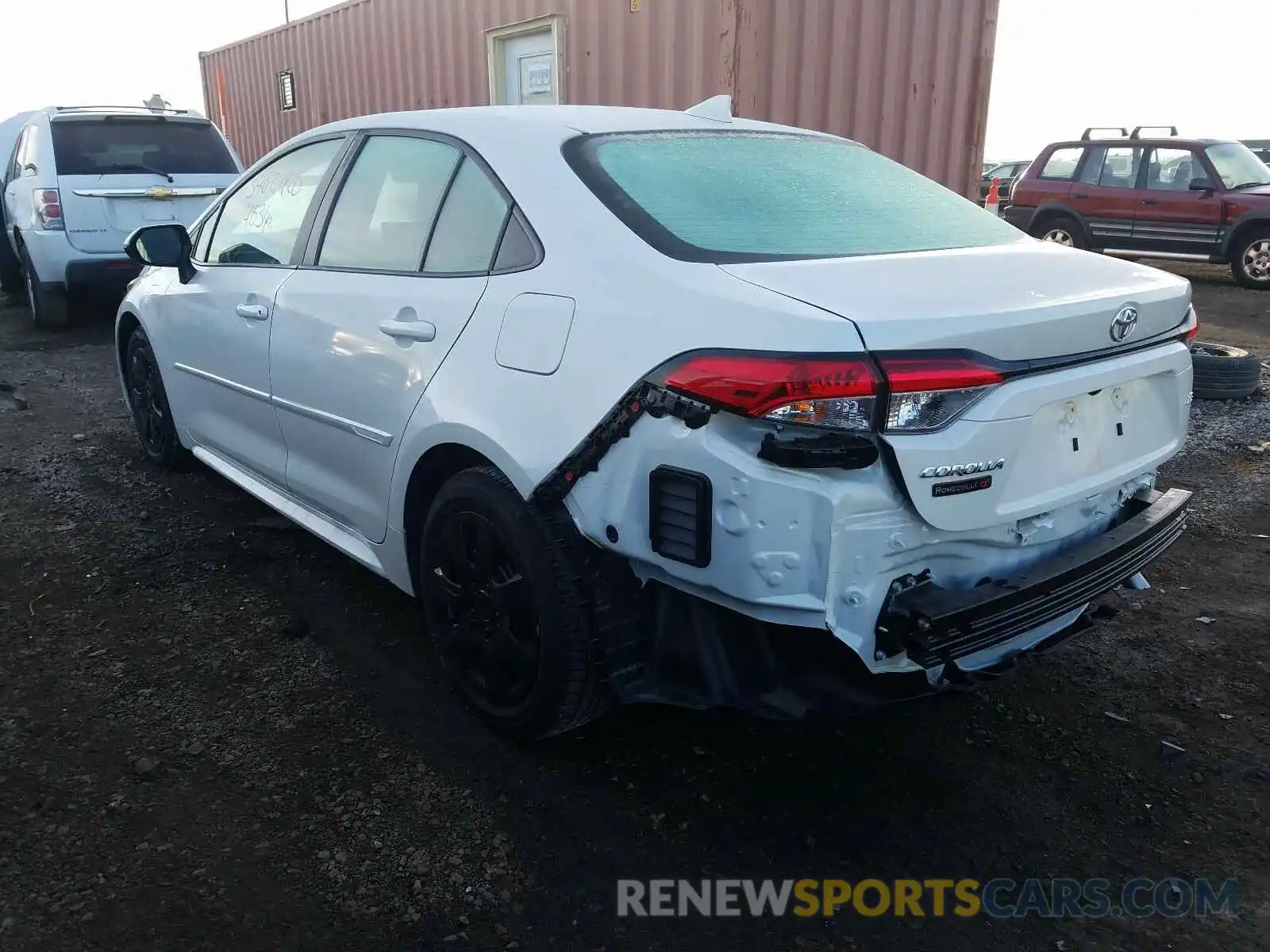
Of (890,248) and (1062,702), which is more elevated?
(890,248)

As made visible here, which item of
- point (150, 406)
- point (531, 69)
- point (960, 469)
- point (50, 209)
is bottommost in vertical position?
point (150, 406)

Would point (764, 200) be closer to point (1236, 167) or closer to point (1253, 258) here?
point (1253, 258)

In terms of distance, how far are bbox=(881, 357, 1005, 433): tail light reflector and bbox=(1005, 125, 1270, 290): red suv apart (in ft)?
38.1

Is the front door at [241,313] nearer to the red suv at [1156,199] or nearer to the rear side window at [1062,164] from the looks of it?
the red suv at [1156,199]

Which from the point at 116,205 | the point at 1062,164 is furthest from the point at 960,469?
the point at 1062,164

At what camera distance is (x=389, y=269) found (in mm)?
2846

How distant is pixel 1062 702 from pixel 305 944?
2104mm

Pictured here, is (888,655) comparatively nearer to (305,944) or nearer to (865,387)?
(865,387)

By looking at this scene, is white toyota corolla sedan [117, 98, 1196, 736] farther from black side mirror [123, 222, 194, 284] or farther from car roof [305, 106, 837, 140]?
black side mirror [123, 222, 194, 284]

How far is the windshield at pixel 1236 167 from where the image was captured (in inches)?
460

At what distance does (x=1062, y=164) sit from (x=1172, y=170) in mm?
1262

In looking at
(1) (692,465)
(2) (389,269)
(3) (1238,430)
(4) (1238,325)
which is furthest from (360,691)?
(4) (1238,325)

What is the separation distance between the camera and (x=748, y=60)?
6672mm

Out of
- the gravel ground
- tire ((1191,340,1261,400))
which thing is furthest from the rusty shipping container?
the gravel ground
